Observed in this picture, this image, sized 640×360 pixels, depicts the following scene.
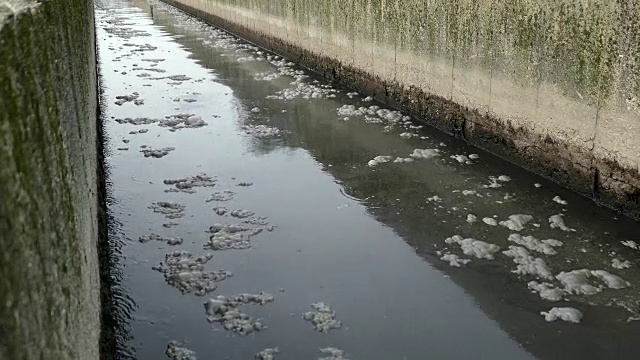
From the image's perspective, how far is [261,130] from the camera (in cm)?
852

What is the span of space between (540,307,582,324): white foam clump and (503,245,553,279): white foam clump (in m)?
0.43

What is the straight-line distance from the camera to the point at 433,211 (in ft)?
19.2

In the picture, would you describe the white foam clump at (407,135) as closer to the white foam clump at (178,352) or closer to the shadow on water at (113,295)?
the shadow on water at (113,295)

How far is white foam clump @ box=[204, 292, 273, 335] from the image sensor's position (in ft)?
13.3

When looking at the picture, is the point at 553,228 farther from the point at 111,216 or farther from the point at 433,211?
the point at 111,216

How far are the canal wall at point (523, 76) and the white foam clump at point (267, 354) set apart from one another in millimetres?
3496

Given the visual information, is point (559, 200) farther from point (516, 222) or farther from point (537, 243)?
point (537, 243)

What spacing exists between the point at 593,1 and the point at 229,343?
14.3ft

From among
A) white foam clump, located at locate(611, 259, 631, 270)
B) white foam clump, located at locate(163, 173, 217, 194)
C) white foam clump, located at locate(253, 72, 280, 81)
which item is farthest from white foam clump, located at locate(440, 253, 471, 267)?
white foam clump, located at locate(253, 72, 280, 81)

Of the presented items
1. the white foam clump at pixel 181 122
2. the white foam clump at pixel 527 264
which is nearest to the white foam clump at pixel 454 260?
the white foam clump at pixel 527 264

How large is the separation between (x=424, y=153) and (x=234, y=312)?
3.84m

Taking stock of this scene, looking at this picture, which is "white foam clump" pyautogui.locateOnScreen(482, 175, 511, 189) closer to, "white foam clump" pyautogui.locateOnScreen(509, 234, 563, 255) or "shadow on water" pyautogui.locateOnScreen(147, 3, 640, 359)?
"shadow on water" pyautogui.locateOnScreen(147, 3, 640, 359)

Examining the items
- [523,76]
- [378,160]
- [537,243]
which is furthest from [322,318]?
[523,76]

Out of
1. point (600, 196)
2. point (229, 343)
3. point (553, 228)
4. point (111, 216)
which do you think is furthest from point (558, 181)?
point (111, 216)
